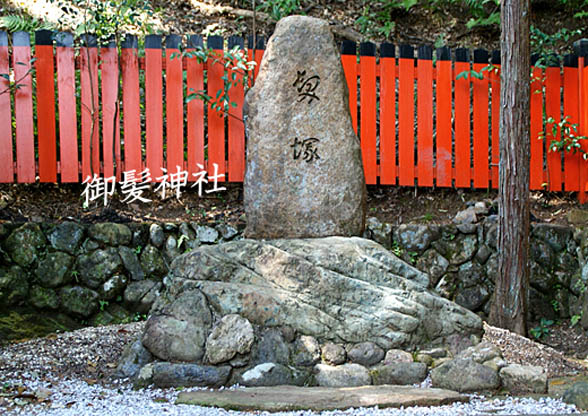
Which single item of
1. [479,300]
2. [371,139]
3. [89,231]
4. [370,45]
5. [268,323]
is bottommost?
[479,300]

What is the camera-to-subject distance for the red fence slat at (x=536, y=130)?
7.06 metres

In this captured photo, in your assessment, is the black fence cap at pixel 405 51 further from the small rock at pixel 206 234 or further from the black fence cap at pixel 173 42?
the small rock at pixel 206 234

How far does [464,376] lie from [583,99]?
4.41m

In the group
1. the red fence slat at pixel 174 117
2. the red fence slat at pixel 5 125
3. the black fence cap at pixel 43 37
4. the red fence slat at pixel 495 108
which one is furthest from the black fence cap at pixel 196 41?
the red fence slat at pixel 495 108

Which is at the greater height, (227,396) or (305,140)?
(305,140)

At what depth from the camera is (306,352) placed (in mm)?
4227

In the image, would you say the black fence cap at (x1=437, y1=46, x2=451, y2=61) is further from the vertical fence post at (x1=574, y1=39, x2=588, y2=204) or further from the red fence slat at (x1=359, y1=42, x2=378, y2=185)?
the vertical fence post at (x1=574, y1=39, x2=588, y2=204)

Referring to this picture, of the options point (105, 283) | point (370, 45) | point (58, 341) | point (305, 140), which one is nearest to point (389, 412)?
point (305, 140)

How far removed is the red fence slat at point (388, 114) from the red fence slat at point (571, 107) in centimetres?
202

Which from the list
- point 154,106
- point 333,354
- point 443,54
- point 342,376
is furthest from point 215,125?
point 342,376

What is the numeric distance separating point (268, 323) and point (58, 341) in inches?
73.0

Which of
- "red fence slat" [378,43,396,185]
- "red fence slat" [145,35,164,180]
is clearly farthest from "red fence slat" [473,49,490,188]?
"red fence slat" [145,35,164,180]

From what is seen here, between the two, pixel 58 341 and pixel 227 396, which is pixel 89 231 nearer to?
pixel 58 341

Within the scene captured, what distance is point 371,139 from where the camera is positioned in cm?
685
